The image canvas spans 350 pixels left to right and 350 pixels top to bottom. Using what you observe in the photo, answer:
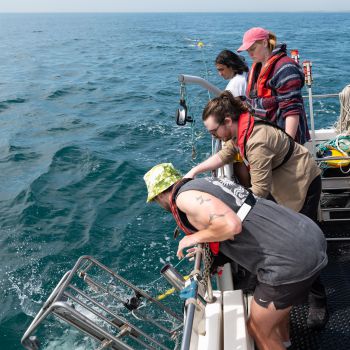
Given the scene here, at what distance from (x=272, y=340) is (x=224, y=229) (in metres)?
0.95

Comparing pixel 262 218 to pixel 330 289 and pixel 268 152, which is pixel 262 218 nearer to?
pixel 268 152

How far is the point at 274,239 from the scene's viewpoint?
220 cm

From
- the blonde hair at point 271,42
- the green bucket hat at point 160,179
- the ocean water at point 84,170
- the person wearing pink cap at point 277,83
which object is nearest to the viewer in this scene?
the green bucket hat at point 160,179

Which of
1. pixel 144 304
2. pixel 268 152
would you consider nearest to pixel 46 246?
pixel 144 304

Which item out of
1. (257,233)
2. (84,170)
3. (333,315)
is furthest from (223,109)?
(84,170)

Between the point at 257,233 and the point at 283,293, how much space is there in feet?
1.31

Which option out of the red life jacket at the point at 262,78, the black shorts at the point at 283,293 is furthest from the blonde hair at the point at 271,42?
the black shorts at the point at 283,293

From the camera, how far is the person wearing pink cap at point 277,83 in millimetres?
3590

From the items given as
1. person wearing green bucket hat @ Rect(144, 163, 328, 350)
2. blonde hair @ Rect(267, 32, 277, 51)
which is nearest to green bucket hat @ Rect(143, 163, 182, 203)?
person wearing green bucket hat @ Rect(144, 163, 328, 350)

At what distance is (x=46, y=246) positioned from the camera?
6973 mm

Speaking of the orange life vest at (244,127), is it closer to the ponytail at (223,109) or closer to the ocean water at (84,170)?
the ponytail at (223,109)

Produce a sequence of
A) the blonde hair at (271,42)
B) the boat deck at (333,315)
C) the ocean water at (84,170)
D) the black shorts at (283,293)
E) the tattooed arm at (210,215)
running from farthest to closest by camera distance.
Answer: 1. the ocean water at (84,170)
2. the blonde hair at (271,42)
3. the boat deck at (333,315)
4. the black shorts at (283,293)
5. the tattooed arm at (210,215)

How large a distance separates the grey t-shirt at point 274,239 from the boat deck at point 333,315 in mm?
1238

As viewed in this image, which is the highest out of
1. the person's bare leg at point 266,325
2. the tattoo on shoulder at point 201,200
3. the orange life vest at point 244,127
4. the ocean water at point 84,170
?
the orange life vest at point 244,127
